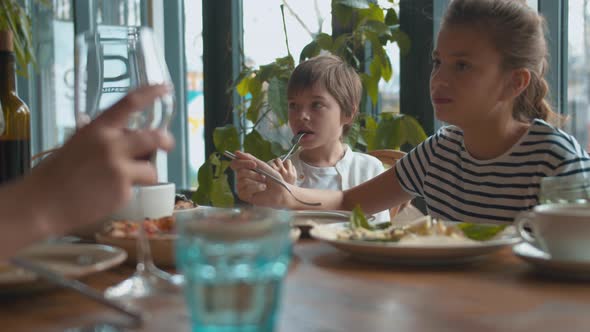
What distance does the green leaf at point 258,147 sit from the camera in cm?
273

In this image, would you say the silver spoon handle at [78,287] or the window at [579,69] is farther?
the window at [579,69]

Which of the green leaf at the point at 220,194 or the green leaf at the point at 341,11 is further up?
the green leaf at the point at 341,11

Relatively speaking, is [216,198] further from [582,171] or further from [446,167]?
[582,171]

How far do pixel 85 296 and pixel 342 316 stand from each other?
260 millimetres

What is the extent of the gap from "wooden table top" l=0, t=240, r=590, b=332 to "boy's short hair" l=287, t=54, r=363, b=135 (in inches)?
70.0

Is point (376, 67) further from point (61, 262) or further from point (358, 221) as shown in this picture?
point (61, 262)

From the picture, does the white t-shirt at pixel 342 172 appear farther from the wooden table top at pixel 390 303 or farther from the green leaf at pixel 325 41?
the wooden table top at pixel 390 303

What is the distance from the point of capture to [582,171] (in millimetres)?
1419

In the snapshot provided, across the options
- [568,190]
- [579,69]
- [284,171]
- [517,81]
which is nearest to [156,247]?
[568,190]

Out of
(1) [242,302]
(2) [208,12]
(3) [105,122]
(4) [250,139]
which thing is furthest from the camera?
(2) [208,12]

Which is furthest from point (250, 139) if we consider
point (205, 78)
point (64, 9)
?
point (64, 9)

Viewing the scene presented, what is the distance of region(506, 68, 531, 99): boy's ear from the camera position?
1.62 meters

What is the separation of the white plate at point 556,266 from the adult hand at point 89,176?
466 mm

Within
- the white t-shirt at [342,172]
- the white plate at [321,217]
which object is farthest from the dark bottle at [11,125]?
the white t-shirt at [342,172]
